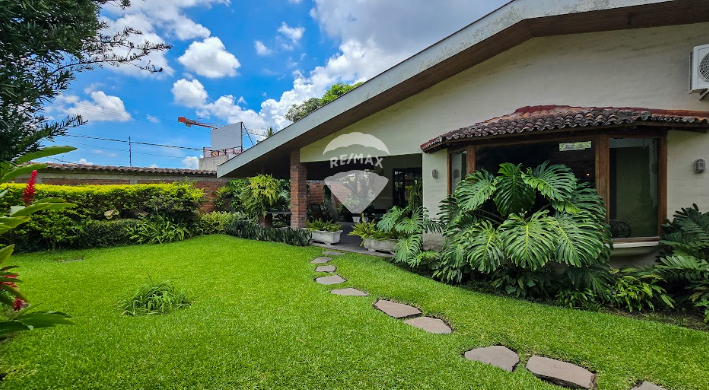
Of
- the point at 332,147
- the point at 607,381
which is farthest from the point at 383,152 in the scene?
the point at 607,381

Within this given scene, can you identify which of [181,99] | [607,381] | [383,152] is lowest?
[607,381]

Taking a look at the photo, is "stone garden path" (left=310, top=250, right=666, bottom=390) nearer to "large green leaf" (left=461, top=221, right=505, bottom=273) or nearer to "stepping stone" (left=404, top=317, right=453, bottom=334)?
"stepping stone" (left=404, top=317, right=453, bottom=334)

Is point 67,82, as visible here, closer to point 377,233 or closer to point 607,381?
point 607,381

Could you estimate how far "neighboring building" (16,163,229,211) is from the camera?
32.6 feet

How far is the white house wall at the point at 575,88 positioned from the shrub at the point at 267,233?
366 cm

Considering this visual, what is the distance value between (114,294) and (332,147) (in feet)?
19.1

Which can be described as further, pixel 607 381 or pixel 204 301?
pixel 204 301

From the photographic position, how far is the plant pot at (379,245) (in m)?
7.64

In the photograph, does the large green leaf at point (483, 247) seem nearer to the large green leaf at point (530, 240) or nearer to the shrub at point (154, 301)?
the large green leaf at point (530, 240)

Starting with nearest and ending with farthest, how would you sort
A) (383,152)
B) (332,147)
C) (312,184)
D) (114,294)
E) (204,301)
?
(204,301), (114,294), (383,152), (332,147), (312,184)

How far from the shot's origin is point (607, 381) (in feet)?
8.54

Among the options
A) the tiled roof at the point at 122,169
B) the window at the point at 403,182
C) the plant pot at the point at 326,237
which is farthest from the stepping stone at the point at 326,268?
the tiled roof at the point at 122,169

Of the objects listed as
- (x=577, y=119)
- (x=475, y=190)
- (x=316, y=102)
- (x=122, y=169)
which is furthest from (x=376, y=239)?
(x=316, y=102)

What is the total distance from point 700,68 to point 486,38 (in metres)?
3.37
